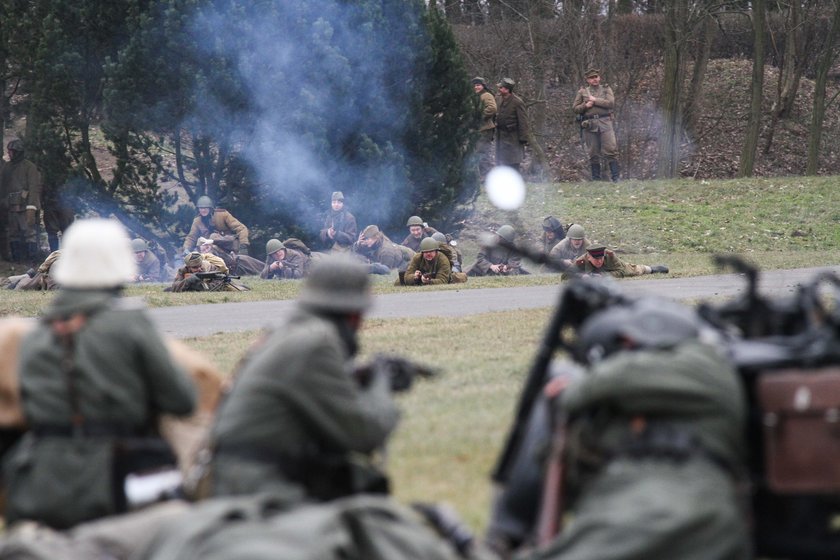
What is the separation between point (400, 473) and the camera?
742cm

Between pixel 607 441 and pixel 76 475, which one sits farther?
pixel 76 475

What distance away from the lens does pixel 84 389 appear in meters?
5.43

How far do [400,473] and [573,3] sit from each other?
109ft

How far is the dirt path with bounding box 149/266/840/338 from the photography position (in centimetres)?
1512

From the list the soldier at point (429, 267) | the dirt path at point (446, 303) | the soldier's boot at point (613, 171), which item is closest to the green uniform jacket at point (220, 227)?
the soldier at point (429, 267)

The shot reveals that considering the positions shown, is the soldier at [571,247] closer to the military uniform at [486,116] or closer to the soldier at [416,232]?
the soldier at [416,232]

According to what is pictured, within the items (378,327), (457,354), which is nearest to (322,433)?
A: (457,354)

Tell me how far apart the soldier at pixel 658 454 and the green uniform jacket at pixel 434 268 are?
1604cm

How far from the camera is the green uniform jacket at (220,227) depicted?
2425 centimetres

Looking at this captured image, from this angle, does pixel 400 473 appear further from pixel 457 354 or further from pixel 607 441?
pixel 457 354

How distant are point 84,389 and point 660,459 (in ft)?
6.91

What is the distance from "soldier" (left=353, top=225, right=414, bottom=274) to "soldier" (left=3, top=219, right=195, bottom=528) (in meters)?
18.3

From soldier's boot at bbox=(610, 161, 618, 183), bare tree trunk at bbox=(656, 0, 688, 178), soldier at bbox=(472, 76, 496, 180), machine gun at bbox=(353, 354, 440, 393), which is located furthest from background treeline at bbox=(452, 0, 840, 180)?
machine gun at bbox=(353, 354, 440, 393)

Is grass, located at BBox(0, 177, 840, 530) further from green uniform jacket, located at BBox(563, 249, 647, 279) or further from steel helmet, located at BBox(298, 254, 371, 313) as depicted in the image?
steel helmet, located at BBox(298, 254, 371, 313)
